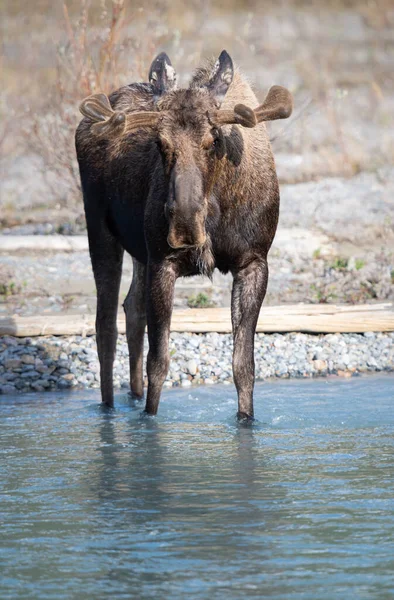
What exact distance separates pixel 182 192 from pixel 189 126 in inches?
18.0

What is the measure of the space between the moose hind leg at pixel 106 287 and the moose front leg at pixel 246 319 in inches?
54.3

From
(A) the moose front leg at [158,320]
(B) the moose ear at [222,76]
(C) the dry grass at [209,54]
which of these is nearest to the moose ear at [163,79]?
(B) the moose ear at [222,76]

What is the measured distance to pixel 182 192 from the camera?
6797 mm

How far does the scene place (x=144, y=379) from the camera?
9.80 metres

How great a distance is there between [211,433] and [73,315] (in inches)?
123

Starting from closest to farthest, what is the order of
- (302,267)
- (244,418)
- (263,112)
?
(263,112) < (244,418) < (302,267)

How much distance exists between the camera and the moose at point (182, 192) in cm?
700

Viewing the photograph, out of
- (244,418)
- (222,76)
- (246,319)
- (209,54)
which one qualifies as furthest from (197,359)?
(209,54)

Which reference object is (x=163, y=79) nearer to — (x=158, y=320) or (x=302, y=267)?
(x=158, y=320)

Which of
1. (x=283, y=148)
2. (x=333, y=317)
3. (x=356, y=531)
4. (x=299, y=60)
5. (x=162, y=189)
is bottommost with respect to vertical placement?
(x=356, y=531)

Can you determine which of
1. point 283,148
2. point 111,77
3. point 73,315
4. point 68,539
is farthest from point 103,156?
point 283,148

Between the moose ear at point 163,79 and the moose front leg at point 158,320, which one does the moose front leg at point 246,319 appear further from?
the moose ear at point 163,79

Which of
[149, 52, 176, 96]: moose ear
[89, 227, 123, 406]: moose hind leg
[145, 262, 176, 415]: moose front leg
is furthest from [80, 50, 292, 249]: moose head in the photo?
[89, 227, 123, 406]: moose hind leg

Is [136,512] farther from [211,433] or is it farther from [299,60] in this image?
[299,60]
